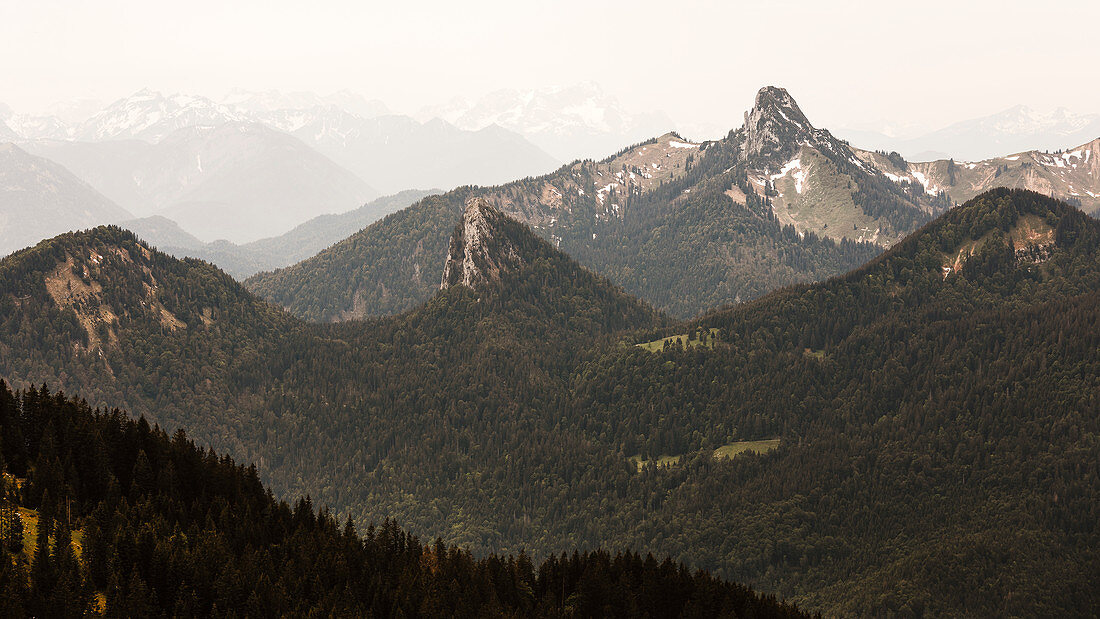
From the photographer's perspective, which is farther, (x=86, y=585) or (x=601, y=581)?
(x=601, y=581)

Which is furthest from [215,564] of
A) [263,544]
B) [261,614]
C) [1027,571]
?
[1027,571]

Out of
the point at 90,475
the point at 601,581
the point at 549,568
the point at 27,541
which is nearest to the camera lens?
the point at 27,541

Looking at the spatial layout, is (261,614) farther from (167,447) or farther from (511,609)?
(167,447)

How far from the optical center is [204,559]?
10262 centimetres

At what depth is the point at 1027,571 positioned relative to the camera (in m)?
190

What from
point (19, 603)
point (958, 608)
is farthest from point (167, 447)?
point (958, 608)

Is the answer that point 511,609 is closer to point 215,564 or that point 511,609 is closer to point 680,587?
point 680,587

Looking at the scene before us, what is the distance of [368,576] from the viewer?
12088 cm

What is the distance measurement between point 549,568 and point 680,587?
2374 cm

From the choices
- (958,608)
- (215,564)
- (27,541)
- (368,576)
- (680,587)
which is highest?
(27,541)

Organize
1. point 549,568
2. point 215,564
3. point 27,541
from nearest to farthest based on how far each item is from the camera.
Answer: point 27,541
point 215,564
point 549,568

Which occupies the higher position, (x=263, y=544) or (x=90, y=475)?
(x=90, y=475)

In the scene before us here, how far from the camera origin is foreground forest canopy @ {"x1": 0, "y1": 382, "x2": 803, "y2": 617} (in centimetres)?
9375

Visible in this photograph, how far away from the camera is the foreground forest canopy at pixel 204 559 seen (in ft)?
308
